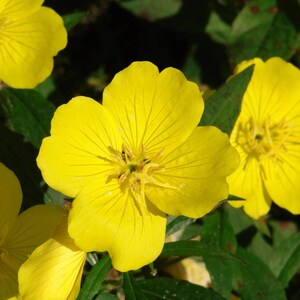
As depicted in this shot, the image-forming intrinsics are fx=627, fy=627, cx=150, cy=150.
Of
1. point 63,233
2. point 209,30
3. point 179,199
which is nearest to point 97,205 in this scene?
point 63,233

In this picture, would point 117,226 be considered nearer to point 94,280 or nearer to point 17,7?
point 94,280

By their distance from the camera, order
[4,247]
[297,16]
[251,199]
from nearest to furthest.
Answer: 1. [4,247]
2. [251,199]
3. [297,16]

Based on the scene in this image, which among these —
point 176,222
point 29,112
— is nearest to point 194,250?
point 176,222

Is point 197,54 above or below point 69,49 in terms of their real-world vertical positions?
above

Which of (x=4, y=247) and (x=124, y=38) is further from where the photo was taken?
(x=124, y=38)

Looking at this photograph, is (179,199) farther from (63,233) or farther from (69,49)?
(69,49)

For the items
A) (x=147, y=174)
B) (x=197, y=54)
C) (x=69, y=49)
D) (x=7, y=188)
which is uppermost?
(x=147, y=174)
